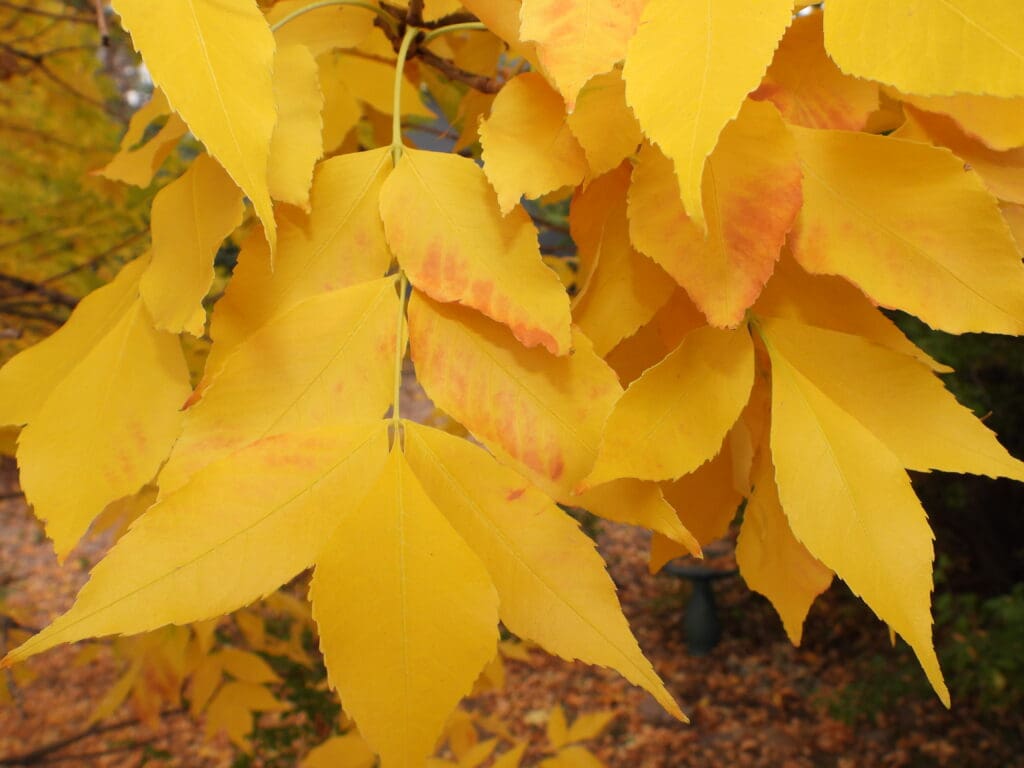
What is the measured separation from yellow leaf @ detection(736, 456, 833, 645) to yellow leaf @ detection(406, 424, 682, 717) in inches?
4.0

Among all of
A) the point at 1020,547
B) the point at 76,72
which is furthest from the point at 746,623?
the point at 76,72

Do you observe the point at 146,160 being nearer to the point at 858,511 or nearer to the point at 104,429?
the point at 104,429

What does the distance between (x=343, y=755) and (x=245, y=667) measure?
0.40 meters

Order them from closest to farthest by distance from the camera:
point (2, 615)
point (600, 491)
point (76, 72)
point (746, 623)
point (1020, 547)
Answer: point (600, 491), point (2, 615), point (76, 72), point (1020, 547), point (746, 623)

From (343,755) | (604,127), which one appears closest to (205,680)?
(343,755)

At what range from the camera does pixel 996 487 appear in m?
2.52

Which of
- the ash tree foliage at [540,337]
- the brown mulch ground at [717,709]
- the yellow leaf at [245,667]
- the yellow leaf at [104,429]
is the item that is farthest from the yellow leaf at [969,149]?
the brown mulch ground at [717,709]

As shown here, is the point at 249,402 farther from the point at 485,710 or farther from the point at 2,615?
the point at 485,710

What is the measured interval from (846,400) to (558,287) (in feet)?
0.39

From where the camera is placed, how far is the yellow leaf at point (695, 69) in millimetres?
227

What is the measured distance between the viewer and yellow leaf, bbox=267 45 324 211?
0.32 meters

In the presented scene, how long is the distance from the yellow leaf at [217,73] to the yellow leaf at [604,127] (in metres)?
0.12

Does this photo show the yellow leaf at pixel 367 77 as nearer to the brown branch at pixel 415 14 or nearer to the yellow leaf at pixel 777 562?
the brown branch at pixel 415 14

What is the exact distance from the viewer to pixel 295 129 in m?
0.34
